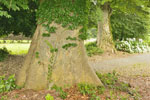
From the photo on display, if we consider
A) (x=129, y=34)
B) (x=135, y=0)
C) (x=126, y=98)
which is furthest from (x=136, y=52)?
(x=126, y=98)

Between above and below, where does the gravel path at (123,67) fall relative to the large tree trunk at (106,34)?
below

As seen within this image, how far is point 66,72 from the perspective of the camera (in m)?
4.64

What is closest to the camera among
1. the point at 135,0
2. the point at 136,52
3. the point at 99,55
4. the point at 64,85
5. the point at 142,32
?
the point at 64,85

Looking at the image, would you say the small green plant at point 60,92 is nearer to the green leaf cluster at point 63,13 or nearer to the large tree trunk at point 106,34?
the green leaf cluster at point 63,13

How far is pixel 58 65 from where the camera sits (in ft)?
15.1

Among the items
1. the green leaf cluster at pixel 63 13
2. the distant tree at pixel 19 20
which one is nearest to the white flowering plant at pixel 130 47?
the distant tree at pixel 19 20

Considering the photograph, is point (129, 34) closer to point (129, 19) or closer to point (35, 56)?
point (129, 19)

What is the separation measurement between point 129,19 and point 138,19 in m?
1.03

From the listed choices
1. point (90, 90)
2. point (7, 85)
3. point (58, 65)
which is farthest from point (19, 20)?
point (90, 90)

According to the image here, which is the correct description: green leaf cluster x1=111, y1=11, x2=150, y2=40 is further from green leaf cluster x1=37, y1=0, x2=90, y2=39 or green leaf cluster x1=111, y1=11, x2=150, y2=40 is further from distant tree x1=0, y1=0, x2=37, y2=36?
green leaf cluster x1=37, y1=0, x2=90, y2=39

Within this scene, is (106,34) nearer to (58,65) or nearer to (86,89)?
(58,65)

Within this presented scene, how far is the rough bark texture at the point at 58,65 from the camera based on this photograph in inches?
180

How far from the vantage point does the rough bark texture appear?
458 centimetres

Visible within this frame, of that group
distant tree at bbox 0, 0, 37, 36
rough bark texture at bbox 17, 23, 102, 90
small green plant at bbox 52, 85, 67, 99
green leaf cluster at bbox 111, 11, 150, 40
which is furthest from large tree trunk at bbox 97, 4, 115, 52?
small green plant at bbox 52, 85, 67, 99
